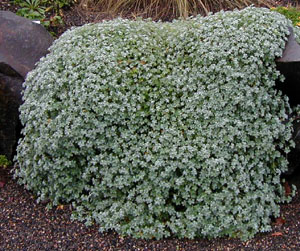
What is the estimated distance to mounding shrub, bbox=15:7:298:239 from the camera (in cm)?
320

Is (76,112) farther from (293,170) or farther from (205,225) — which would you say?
(293,170)

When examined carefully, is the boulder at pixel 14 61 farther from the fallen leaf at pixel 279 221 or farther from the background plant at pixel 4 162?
the fallen leaf at pixel 279 221

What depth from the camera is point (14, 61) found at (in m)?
4.06

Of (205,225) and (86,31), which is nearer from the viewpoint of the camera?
(205,225)

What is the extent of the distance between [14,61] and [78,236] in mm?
1779

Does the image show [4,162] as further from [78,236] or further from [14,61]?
[78,236]

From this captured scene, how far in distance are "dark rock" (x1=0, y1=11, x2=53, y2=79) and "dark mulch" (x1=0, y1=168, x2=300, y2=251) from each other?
130cm

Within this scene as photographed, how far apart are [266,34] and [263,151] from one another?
91 centimetres

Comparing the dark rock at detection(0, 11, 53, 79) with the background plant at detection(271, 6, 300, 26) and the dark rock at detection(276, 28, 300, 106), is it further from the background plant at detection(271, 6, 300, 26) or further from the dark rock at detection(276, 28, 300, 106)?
the background plant at detection(271, 6, 300, 26)

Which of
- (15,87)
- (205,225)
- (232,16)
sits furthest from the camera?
(15,87)

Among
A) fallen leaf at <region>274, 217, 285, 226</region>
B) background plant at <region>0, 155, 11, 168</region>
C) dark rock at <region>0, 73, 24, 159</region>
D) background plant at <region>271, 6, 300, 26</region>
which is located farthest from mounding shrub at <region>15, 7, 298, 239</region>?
background plant at <region>271, 6, 300, 26</region>

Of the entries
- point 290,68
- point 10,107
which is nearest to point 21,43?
point 10,107

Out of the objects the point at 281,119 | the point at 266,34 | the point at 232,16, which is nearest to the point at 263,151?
the point at 281,119

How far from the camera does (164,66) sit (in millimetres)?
3518
